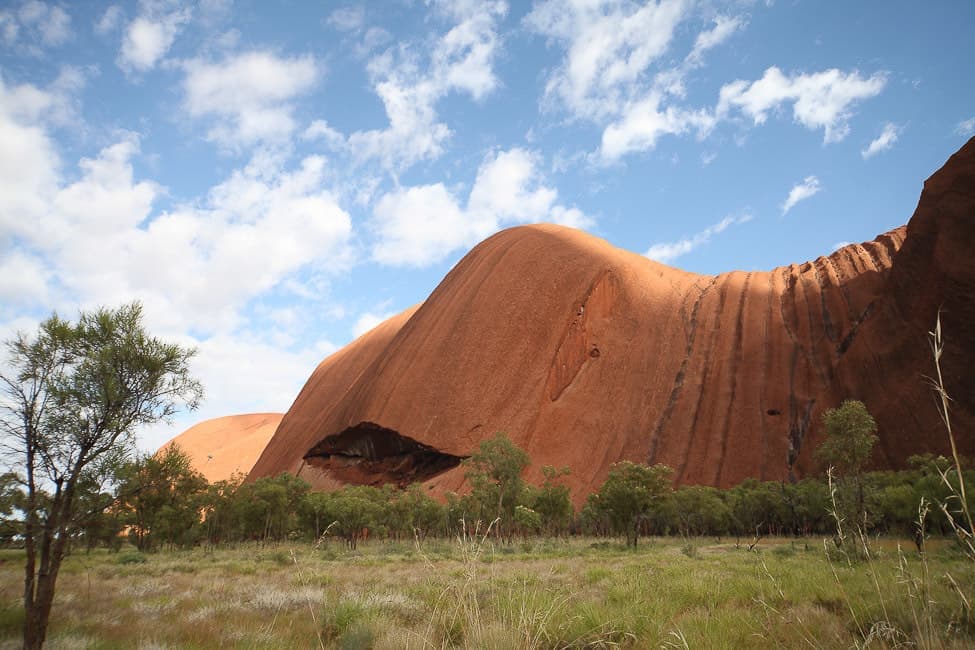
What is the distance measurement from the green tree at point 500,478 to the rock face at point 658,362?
9623 mm

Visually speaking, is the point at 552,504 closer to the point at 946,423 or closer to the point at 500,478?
the point at 500,478

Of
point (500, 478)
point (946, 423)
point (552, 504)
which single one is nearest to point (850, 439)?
point (552, 504)

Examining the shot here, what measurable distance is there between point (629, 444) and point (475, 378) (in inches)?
528

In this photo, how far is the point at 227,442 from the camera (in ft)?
333

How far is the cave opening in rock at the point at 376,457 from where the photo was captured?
4325cm

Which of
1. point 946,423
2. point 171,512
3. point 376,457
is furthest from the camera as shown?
point 376,457

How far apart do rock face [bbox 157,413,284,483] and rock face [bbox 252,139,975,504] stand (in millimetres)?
40736

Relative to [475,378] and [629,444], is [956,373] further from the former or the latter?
Answer: [475,378]

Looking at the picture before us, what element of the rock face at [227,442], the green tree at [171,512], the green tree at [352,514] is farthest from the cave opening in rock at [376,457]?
the rock face at [227,442]

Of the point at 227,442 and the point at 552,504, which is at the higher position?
the point at 227,442

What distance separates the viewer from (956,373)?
95.7ft

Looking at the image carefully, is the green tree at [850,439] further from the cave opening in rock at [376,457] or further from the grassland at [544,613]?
the cave opening in rock at [376,457]

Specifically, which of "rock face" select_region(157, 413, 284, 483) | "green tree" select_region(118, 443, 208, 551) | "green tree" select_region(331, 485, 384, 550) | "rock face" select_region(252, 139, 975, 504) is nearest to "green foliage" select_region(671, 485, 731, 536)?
"rock face" select_region(252, 139, 975, 504)

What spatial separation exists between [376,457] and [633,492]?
27.6 m
